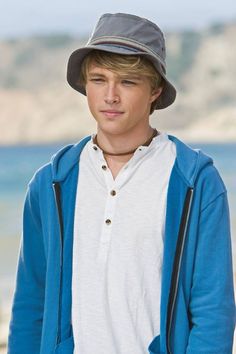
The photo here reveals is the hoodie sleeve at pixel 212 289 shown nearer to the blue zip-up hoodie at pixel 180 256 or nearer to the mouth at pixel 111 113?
the blue zip-up hoodie at pixel 180 256

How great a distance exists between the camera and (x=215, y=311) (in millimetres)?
3023

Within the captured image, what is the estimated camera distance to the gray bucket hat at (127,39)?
10.0 ft

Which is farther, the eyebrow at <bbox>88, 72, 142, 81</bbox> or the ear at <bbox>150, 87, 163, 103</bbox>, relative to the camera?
the ear at <bbox>150, 87, 163, 103</bbox>

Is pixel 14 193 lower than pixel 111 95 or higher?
higher

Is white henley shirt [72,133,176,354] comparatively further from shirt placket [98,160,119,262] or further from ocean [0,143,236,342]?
ocean [0,143,236,342]

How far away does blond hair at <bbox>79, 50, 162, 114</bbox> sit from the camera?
3047mm

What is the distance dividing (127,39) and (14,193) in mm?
24554

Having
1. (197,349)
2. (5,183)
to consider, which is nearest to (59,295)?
(197,349)

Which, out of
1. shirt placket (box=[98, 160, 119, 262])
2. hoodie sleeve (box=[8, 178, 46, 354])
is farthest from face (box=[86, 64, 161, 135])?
hoodie sleeve (box=[8, 178, 46, 354])

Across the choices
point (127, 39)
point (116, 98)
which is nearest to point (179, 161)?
point (116, 98)

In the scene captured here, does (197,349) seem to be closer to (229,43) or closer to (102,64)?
(102,64)

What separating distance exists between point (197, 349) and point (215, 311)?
0.12 m

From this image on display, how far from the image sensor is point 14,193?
2747cm

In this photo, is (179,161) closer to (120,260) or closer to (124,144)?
(124,144)
